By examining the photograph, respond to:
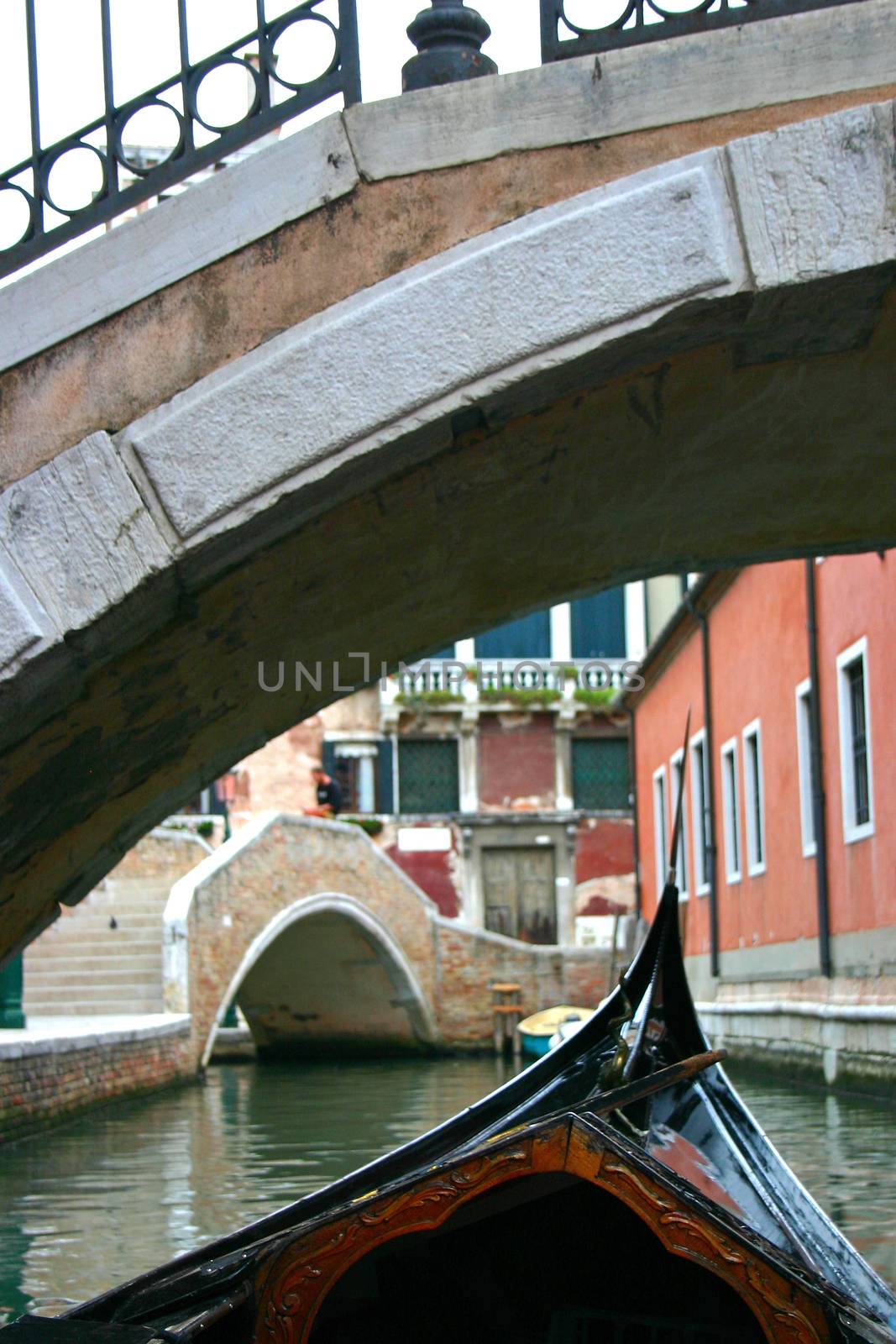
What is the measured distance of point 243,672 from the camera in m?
3.09

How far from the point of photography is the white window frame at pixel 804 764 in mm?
9227

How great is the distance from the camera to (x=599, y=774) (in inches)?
→ 838

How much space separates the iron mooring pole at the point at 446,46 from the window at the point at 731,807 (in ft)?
30.1

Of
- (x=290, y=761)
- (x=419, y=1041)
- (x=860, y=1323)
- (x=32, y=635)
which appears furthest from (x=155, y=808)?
(x=290, y=761)

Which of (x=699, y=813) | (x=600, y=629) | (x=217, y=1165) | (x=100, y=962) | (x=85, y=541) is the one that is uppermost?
(x=600, y=629)

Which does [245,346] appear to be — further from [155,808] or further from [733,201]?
[155,808]

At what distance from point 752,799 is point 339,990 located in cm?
656

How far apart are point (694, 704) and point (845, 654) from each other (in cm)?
430

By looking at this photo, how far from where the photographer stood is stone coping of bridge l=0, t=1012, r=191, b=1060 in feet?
25.8

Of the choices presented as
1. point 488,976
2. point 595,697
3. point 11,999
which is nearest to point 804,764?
point 11,999

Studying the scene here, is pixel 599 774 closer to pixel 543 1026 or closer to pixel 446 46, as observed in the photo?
pixel 543 1026

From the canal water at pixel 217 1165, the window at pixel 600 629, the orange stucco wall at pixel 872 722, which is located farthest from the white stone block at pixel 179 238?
the window at pixel 600 629

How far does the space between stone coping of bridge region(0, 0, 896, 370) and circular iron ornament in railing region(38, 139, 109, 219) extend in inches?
5.8

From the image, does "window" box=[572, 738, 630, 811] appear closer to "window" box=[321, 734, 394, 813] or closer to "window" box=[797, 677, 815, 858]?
"window" box=[321, 734, 394, 813]
